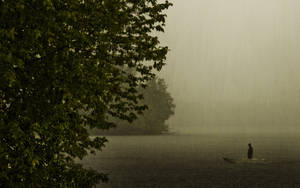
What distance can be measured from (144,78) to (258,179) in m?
29.2

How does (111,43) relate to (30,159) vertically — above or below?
above

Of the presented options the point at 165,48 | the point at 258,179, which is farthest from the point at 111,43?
the point at 258,179

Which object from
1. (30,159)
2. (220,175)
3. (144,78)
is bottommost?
(220,175)

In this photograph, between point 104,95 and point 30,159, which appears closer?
point 30,159

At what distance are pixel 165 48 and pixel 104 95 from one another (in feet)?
9.66

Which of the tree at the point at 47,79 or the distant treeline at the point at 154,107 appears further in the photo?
the distant treeline at the point at 154,107

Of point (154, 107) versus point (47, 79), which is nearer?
point (47, 79)

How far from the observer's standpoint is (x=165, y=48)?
44.0 ft

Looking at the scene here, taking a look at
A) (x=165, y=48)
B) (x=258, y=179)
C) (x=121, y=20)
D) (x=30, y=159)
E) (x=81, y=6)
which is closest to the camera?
(x=30, y=159)

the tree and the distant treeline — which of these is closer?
the tree

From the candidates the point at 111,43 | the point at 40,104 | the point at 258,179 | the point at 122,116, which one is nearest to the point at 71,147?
the point at 40,104

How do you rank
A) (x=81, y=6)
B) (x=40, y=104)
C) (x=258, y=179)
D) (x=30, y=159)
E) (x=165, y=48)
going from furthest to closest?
(x=258, y=179) → (x=165, y=48) → (x=81, y=6) → (x=40, y=104) → (x=30, y=159)

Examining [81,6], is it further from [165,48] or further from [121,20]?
[165,48]

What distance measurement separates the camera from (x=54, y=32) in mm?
10609
